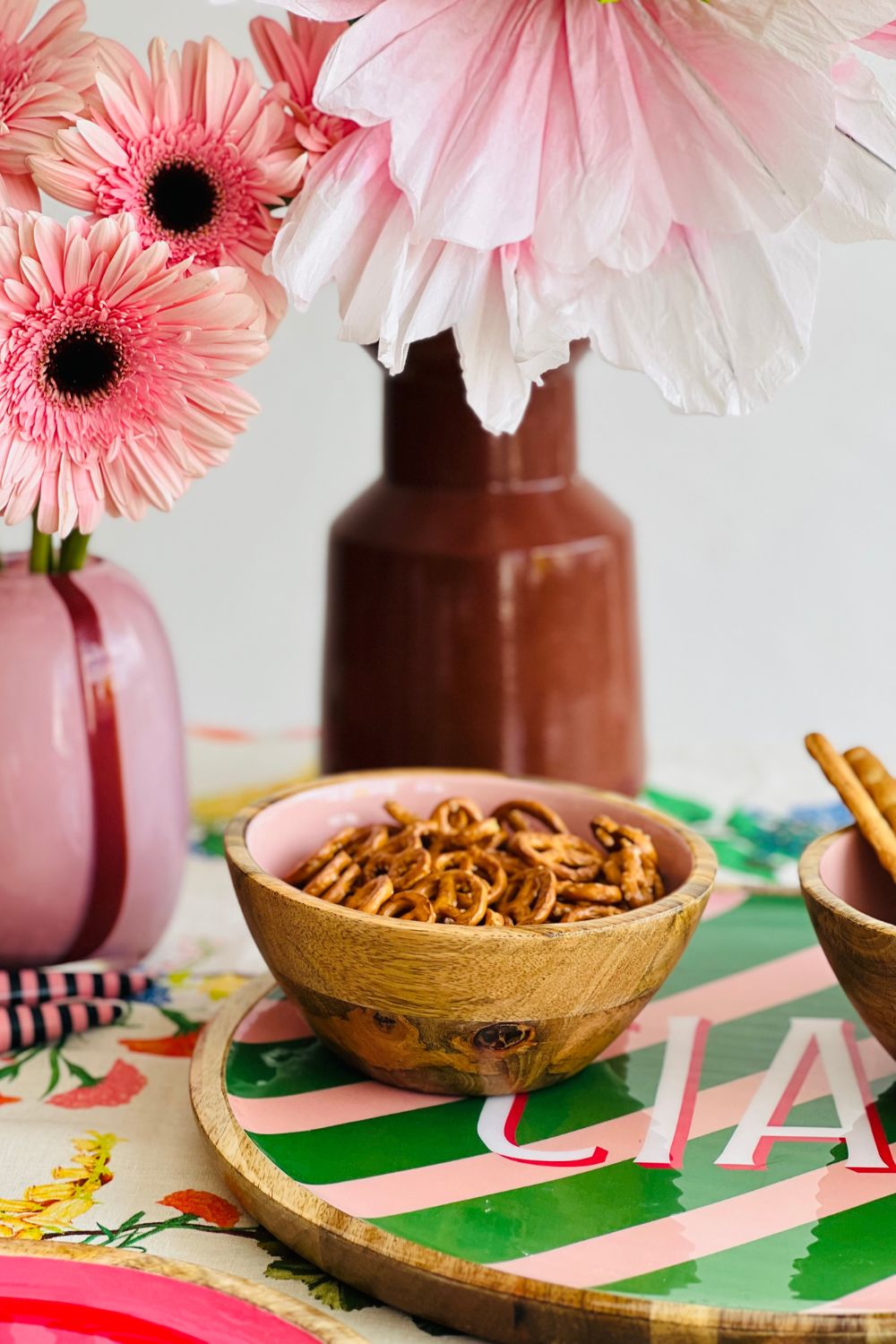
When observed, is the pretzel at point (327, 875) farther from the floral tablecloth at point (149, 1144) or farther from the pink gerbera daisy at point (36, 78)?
the pink gerbera daisy at point (36, 78)

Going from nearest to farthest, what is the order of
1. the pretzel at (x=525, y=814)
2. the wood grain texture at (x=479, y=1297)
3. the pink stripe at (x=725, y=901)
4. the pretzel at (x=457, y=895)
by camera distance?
the wood grain texture at (x=479, y=1297), the pretzel at (x=457, y=895), the pretzel at (x=525, y=814), the pink stripe at (x=725, y=901)

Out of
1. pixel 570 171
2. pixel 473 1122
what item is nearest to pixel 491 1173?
pixel 473 1122

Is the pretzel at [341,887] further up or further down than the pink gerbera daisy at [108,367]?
further down

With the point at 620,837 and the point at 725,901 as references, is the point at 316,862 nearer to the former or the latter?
the point at 620,837

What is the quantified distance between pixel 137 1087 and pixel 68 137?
1.18 ft

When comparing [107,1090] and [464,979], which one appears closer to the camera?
[464,979]

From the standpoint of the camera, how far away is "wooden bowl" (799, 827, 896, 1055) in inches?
18.5

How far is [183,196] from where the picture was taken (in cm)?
54

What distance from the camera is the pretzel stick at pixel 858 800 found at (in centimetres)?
54

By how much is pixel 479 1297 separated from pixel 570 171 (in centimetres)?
38

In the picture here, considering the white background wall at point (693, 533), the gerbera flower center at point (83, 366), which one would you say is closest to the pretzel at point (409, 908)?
the gerbera flower center at point (83, 366)

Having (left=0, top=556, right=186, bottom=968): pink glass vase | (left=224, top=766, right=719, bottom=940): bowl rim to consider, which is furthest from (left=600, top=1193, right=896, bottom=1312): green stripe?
(left=0, top=556, right=186, bottom=968): pink glass vase

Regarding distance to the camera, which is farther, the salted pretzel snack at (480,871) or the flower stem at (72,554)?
the flower stem at (72,554)

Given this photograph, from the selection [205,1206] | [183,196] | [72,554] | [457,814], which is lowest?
[205,1206]
